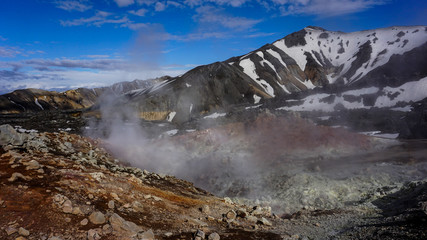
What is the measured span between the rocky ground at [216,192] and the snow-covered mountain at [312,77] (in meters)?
19.1

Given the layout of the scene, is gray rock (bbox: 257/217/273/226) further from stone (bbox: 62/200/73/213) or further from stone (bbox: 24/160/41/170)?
stone (bbox: 24/160/41/170)

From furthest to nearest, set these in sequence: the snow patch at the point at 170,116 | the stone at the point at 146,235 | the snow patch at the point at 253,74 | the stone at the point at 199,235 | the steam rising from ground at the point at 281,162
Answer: the snow patch at the point at 253,74, the snow patch at the point at 170,116, the steam rising from ground at the point at 281,162, the stone at the point at 199,235, the stone at the point at 146,235

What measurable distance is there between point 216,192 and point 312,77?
66759 mm

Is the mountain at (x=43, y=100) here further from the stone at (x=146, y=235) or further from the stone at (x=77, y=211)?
the stone at (x=146, y=235)

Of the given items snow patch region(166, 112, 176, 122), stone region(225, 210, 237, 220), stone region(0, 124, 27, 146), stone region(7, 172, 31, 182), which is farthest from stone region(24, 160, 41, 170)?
snow patch region(166, 112, 176, 122)

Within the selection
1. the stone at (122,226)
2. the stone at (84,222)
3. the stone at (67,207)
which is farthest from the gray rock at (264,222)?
the stone at (67,207)

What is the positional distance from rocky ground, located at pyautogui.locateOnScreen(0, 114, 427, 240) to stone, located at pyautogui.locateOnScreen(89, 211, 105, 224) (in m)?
0.02

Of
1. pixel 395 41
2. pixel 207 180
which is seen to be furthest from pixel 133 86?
pixel 207 180

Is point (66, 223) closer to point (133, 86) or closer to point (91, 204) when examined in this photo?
point (91, 204)

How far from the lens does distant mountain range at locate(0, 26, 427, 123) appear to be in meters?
35.4

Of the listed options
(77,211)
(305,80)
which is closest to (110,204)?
(77,211)

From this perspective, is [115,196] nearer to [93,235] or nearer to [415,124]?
[93,235]

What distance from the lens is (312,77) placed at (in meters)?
73.5

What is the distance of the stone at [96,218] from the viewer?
4625 millimetres
